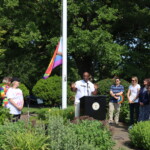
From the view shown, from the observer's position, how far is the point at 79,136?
16.1ft

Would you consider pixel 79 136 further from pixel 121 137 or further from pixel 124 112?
pixel 124 112

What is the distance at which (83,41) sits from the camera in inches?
586

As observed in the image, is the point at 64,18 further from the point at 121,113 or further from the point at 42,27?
the point at 42,27

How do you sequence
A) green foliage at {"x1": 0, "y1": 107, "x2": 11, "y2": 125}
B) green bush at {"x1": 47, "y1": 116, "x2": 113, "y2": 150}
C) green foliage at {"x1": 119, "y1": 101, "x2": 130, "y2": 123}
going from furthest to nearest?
green foliage at {"x1": 119, "y1": 101, "x2": 130, "y2": 123}, green foliage at {"x1": 0, "y1": 107, "x2": 11, "y2": 125}, green bush at {"x1": 47, "y1": 116, "x2": 113, "y2": 150}

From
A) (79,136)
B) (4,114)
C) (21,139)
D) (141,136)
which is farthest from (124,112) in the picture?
(21,139)

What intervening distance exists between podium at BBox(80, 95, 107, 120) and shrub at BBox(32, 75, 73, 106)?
7148mm

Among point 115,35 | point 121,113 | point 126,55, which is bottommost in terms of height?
point 121,113

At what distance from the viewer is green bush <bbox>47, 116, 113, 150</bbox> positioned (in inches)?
171

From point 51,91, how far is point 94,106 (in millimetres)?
7524

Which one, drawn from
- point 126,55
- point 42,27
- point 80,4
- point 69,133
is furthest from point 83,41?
point 69,133

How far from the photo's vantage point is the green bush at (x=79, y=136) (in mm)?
4355

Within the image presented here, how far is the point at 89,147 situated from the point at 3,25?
49.0 feet

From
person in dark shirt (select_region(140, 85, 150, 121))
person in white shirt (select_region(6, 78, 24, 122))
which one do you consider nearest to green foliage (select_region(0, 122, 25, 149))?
person in white shirt (select_region(6, 78, 24, 122))

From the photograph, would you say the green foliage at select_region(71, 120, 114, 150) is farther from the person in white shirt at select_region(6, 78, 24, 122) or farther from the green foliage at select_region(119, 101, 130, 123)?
the green foliage at select_region(119, 101, 130, 123)
